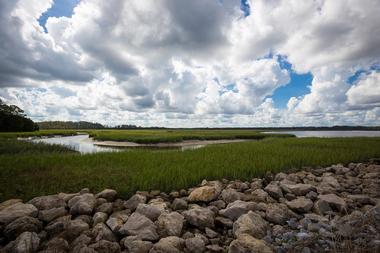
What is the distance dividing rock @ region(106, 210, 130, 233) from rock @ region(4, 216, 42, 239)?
5.29 feet

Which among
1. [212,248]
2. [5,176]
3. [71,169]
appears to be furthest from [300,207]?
[5,176]

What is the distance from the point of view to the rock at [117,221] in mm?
4758

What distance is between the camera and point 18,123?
71.6 meters

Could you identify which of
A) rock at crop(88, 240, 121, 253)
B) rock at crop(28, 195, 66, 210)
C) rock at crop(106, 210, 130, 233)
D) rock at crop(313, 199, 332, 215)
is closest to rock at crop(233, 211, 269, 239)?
rock at crop(313, 199, 332, 215)

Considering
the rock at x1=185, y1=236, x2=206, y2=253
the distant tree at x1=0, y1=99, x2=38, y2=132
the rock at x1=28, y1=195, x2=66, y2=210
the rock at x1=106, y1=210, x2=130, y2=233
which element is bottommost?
the rock at x1=185, y1=236, x2=206, y2=253

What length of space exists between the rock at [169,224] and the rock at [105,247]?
3.24 ft

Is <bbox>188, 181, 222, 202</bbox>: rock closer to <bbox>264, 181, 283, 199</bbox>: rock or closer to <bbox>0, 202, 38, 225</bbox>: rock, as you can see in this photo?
<bbox>264, 181, 283, 199</bbox>: rock

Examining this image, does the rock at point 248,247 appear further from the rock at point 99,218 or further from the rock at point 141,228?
the rock at point 99,218

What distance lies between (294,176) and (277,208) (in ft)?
13.8

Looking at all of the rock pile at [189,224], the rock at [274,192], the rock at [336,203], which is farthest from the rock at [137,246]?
the rock at [336,203]

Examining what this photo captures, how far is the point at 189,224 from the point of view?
5.23m

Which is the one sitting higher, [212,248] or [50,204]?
[50,204]

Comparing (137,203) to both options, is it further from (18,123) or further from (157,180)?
(18,123)

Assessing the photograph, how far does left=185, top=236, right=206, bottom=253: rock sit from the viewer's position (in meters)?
4.10
